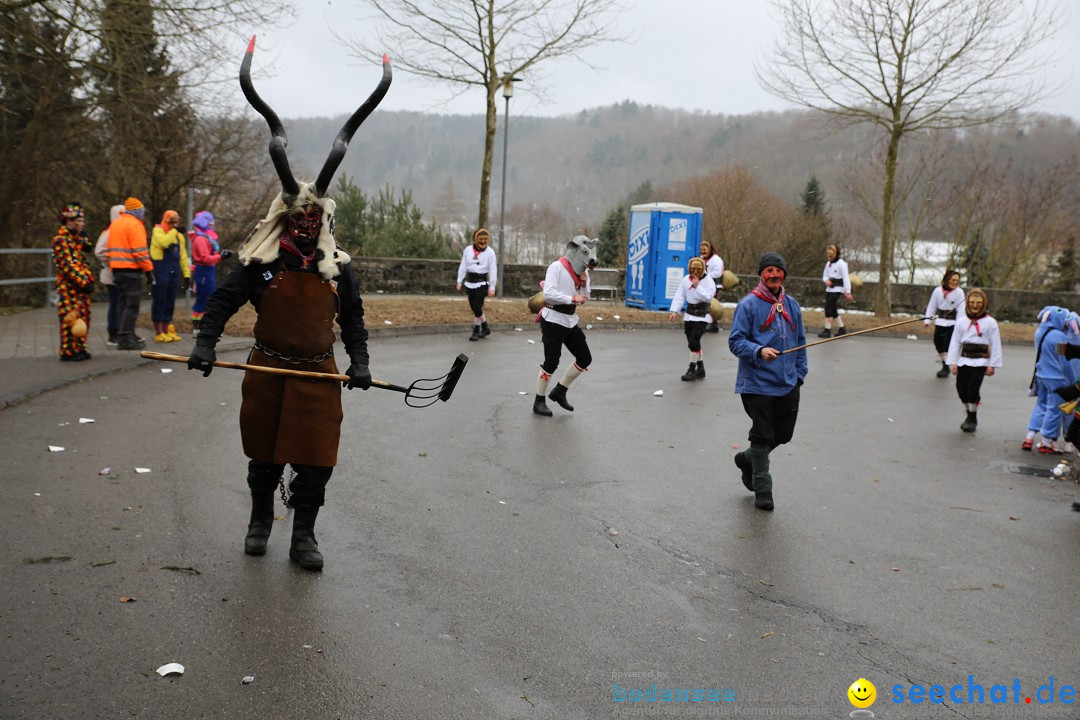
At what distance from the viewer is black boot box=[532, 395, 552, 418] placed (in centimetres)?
1016

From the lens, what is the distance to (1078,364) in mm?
9719

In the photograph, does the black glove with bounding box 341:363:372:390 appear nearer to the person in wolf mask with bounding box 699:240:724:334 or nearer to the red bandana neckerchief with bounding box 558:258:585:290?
the red bandana neckerchief with bounding box 558:258:585:290

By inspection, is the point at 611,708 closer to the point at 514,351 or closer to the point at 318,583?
the point at 318,583

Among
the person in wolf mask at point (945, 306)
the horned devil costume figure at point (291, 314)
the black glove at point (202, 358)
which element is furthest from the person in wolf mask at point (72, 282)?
the person in wolf mask at point (945, 306)

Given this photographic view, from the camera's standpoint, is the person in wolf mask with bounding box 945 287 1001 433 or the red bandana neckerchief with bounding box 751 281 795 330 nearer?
the red bandana neckerchief with bounding box 751 281 795 330

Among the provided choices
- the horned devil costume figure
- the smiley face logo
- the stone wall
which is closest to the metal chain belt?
the horned devil costume figure

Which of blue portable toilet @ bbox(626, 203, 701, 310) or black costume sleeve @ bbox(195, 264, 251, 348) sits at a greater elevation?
blue portable toilet @ bbox(626, 203, 701, 310)

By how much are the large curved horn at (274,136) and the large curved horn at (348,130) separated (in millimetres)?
143

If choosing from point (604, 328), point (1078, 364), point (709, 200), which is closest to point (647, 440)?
point (1078, 364)

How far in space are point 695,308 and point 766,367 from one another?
6.73 metres

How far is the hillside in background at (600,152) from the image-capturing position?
4444 centimetres

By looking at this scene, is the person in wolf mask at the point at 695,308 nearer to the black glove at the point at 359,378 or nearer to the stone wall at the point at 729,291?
the black glove at the point at 359,378

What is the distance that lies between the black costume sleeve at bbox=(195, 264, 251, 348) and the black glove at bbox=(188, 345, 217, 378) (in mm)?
49

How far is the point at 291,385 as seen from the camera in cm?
511
